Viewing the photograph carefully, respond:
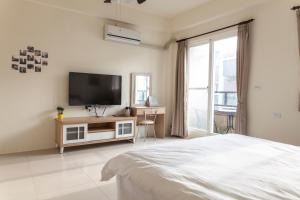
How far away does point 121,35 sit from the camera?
4.70 m

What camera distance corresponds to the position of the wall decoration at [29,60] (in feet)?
12.3

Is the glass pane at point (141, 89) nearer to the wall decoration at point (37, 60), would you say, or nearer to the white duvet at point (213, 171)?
the wall decoration at point (37, 60)

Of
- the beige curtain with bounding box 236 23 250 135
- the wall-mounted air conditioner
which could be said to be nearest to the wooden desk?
the wall-mounted air conditioner

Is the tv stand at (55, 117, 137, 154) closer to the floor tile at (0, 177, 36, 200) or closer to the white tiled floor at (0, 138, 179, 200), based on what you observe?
the white tiled floor at (0, 138, 179, 200)

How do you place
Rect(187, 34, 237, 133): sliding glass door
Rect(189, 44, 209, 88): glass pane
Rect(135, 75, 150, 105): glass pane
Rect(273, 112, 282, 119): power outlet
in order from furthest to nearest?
Rect(135, 75, 150, 105): glass pane
Rect(189, 44, 209, 88): glass pane
Rect(187, 34, 237, 133): sliding glass door
Rect(273, 112, 282, 119): power outlet

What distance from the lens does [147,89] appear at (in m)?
5.34

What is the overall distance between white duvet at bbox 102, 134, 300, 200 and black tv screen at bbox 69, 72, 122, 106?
Answer: 8.64 ft

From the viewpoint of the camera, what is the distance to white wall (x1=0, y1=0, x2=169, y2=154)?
12.1ft

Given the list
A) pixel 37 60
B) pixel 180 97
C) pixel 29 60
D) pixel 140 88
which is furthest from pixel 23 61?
pixel 180 97

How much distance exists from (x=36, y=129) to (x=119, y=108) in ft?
5.72

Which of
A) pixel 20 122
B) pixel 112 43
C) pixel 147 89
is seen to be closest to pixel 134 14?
pixel 112 43

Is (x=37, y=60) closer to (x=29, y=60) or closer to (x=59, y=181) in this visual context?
(x=29, y=60)

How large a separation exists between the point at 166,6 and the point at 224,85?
2.26 metres

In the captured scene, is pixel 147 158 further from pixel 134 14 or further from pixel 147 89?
pixel 134 14
